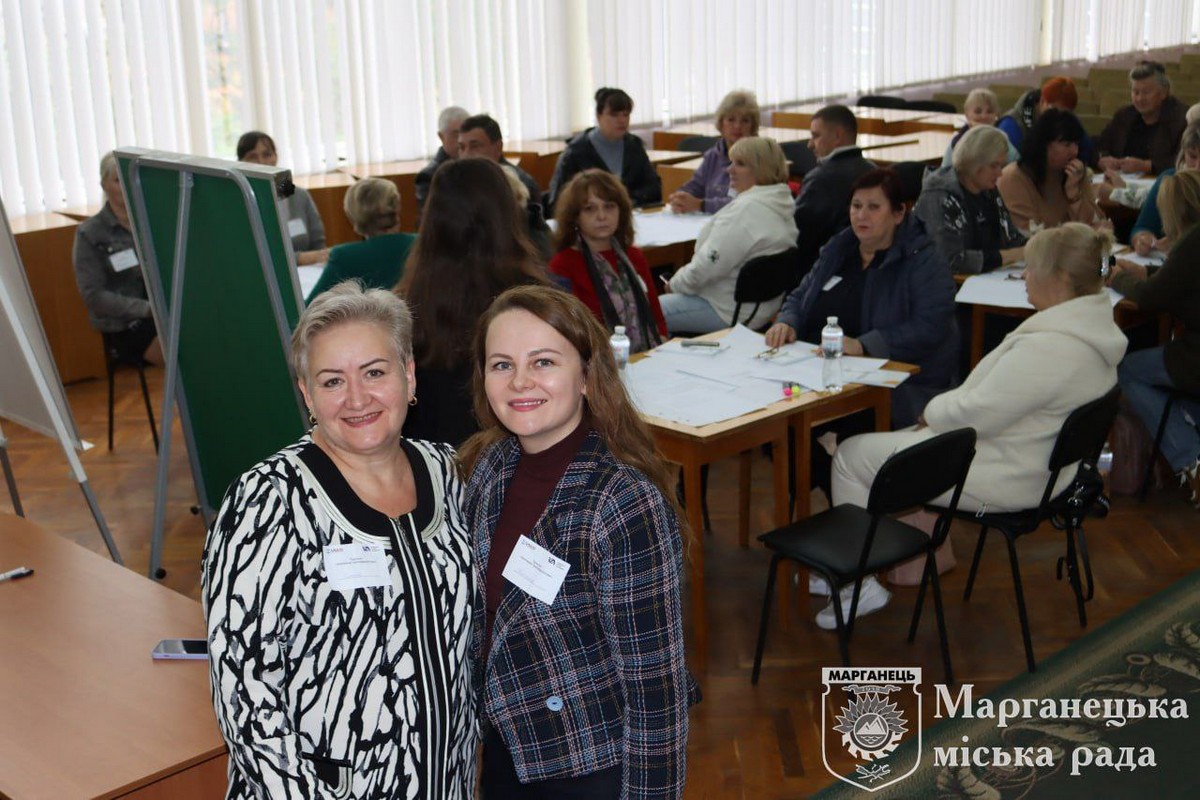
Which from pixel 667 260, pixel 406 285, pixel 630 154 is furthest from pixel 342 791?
pixel 630 154

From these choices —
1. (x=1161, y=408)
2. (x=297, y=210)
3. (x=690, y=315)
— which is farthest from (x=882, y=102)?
(x=1161, y=408)

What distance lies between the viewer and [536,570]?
196 cm

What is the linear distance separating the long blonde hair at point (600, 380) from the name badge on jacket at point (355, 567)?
1.35ft

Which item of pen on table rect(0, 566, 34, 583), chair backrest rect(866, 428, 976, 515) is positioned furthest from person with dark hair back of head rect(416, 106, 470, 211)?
pen on table rect(0, 566, 34, 583)

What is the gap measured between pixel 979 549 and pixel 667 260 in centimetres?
271

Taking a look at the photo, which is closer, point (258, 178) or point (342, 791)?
point (342, 791)

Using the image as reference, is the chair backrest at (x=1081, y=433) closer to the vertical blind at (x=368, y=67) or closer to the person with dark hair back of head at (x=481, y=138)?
the person with dark hair back of head at (x=481, y=138)

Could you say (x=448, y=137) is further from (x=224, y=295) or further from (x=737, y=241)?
(x=224, y=295)

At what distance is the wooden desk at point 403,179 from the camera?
27.6 ft

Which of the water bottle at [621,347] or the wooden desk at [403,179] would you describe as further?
the wooden desk at [403,179]

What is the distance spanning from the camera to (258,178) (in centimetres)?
343

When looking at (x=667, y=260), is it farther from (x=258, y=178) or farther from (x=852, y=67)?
(x=852, y=67)

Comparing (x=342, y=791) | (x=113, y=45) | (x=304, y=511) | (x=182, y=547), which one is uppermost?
(x=113, y=45)

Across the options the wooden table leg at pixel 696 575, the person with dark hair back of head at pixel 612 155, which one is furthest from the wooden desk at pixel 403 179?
the wooden table leg at pixel 696 575
